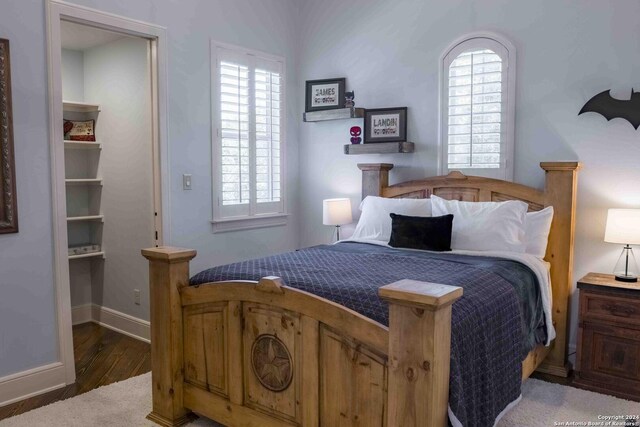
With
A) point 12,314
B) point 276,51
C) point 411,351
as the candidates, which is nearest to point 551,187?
point 411,351

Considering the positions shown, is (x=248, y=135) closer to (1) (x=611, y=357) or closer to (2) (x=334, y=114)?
(2) (x=334, y=114)

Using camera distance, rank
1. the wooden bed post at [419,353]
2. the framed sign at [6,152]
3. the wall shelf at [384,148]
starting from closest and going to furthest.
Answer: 1. the wooden bed post at [419,353]
2. the framed sign at [6,152]
3. the wall shelf at [384,148]

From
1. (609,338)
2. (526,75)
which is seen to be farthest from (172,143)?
(609,338)

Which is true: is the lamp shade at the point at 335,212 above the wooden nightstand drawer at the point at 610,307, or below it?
above

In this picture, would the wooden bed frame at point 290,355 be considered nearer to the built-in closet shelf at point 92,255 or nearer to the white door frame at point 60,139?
the white door frame at point 60,139

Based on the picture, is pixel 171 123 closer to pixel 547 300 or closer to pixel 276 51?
pixel 276 51

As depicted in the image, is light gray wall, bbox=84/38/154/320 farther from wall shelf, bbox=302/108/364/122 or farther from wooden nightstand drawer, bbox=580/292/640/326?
wooden nightstand drawer, bbox=580/292/640/326

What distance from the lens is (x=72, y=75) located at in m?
4.66

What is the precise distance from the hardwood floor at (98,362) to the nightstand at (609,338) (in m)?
2.83

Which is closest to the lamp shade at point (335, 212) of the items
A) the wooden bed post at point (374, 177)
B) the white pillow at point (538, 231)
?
the wooden bed post at point (374, 177)

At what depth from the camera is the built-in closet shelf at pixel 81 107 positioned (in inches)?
175

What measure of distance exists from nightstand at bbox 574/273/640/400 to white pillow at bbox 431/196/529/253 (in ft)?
1.59

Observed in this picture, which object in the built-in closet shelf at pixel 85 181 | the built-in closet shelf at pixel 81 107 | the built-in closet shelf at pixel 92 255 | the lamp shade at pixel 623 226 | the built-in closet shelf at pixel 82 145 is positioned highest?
the built-in closet shelf at pixel 81 107

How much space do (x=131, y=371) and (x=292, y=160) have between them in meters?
2.34
